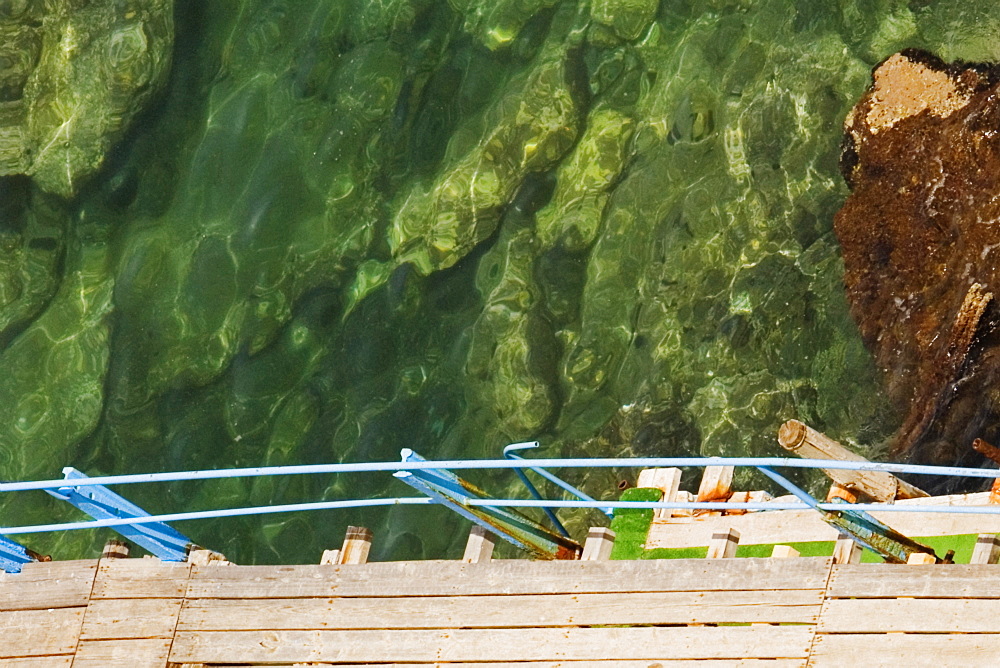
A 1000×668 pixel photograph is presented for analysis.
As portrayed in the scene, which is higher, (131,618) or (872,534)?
(872,534)

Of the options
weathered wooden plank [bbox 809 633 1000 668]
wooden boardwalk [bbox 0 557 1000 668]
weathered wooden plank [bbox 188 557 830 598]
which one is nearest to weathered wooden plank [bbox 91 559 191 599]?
wooden boardwalk [bbox 0 557 1000 668]

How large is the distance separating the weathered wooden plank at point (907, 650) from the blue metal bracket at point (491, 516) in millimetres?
1868

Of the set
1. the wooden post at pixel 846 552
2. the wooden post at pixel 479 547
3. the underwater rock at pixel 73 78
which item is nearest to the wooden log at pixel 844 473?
the wooden post at pixel 846 552

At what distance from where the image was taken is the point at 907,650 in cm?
562

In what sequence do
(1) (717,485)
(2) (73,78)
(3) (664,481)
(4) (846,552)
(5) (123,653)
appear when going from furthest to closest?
(2) (73,78) → (3) (664,481) → (1) (717,485) → (5) (123,653) → (4) (846,552)

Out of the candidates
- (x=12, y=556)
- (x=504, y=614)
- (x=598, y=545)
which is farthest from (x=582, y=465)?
(x=12, y=556)

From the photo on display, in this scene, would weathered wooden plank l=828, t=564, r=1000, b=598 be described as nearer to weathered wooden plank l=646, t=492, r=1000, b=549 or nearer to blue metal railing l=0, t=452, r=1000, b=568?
blue metal railing l=0, t=452, r=1000, b=568

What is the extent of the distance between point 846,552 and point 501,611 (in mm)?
1949

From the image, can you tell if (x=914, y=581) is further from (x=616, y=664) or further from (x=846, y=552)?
(x=616, y=664)

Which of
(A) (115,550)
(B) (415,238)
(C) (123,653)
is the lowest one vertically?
(C) (123,653)

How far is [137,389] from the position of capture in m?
12.8

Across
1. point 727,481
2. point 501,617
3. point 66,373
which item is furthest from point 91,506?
point 66,373

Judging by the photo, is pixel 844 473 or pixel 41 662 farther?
pixel 844 473

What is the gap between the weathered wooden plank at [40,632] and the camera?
25.0 feet
